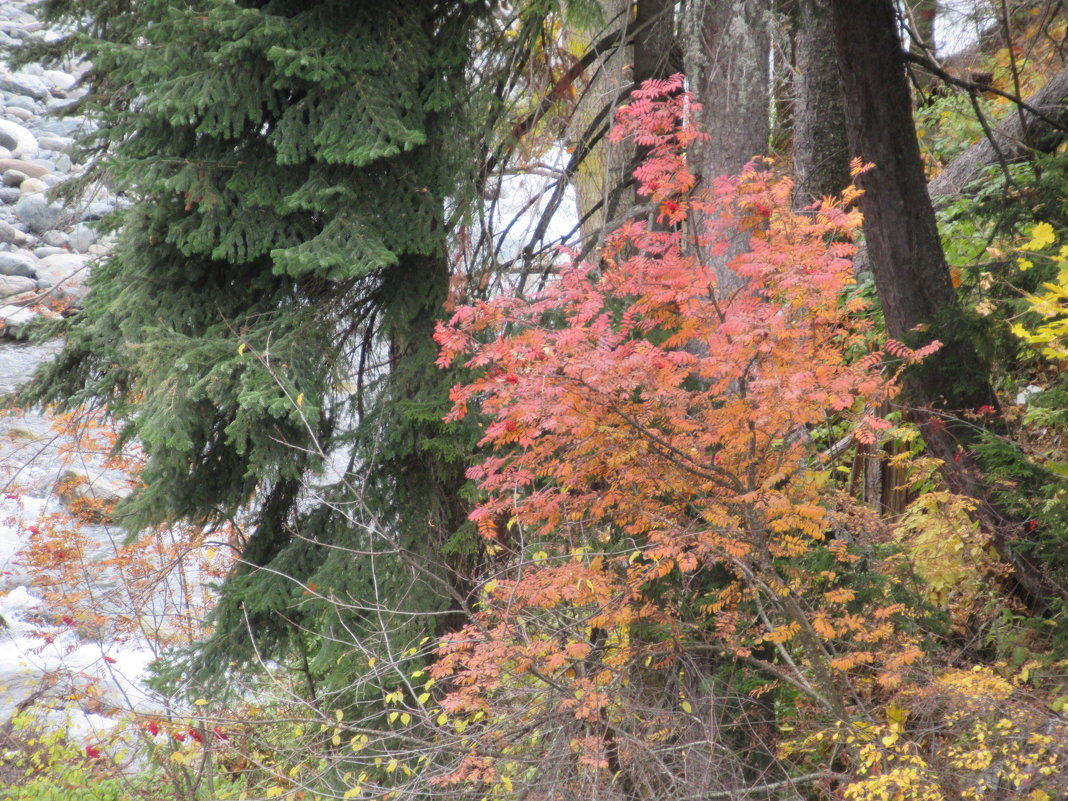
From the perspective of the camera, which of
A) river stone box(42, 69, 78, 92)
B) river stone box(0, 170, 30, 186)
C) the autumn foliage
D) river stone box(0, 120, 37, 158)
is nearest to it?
the autumn foliage

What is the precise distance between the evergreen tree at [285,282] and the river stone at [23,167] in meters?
17.3

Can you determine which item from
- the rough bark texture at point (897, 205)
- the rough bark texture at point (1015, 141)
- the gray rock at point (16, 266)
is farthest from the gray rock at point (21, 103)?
the rough bark texture at point (897, 205)

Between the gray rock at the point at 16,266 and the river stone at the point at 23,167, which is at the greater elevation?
the river stone at the point at 23,167

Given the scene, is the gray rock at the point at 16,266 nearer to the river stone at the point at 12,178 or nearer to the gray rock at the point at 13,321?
the gray rock at the point at 13,321

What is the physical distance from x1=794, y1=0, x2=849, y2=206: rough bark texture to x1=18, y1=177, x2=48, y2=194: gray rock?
18678 mm

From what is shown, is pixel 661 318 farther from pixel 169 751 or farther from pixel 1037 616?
pixel 169 751

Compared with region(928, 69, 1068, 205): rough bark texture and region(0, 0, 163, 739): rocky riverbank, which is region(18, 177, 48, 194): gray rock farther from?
region(928, 69, 1068, 205): rough bark texture

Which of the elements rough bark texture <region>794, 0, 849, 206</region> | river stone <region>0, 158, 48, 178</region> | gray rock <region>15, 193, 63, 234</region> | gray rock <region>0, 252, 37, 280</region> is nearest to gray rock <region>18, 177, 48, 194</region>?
river stone <region>0, 158, 48, 178</region>

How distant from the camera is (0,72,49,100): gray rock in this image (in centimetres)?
2456

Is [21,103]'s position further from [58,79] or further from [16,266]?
[16,266]

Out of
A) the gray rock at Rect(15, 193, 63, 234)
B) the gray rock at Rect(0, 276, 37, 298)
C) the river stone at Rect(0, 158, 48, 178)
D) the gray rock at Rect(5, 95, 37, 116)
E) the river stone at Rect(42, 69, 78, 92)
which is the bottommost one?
the gray rock at Rect(0, 276, 37, 298)

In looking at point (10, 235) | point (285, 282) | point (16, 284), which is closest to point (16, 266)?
point (16, 284)

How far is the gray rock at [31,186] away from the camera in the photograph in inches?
791

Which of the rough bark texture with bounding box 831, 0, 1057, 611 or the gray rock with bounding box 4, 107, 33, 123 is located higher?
the gray rock with bounding box 4, 107, 33, 123
